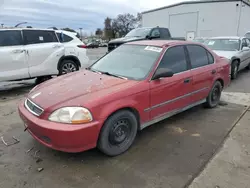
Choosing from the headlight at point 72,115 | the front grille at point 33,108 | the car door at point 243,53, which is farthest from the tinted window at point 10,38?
the car door at point 243,53

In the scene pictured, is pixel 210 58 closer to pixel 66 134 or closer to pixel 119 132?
pixel 119 132

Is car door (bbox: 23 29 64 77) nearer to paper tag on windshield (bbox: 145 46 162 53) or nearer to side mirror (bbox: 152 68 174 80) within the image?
paper tag on windshield (bbox: 145 46 162 53)

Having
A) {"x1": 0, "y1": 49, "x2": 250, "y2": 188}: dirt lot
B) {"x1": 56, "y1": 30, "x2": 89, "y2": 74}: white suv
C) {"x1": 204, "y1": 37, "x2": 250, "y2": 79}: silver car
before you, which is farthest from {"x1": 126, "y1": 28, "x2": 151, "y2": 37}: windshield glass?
{"x1": 0, "y1": 49, "x2": 250, "y2": 188}: dirt lot

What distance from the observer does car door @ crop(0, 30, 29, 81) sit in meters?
5.58

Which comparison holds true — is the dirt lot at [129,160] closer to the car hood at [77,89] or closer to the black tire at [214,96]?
the black tire at [214,96]

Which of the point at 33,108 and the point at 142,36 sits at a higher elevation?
the point at 142,36

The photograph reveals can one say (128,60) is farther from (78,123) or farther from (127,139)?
(78,123)

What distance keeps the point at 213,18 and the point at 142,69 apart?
21.0 m

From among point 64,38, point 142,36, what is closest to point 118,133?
point 64,38

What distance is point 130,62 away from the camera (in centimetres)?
350

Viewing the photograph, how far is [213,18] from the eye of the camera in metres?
21.0

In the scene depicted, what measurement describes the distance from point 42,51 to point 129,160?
470 cm

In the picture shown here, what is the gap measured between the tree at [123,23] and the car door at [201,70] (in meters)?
59.2

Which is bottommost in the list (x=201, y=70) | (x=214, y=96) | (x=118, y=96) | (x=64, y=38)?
(x=214, y=96)
